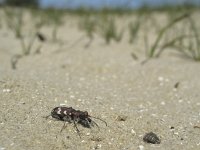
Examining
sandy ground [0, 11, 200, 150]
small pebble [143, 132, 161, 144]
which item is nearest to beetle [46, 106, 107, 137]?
sandy ground [0, 11, 200, 150]

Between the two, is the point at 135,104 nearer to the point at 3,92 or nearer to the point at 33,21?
the point at 3,92

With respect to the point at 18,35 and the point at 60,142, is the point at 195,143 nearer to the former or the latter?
the point at 60,142

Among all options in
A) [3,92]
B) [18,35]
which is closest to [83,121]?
[3,92]

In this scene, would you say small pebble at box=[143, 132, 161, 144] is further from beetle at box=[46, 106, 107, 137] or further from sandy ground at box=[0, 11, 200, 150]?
beetle at box=[46, 106, 107, 137]

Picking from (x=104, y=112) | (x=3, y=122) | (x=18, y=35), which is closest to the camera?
(x=3, y=122)

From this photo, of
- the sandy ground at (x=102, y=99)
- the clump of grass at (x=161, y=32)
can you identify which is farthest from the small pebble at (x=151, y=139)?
the clump of grass at (x=161, y=32)

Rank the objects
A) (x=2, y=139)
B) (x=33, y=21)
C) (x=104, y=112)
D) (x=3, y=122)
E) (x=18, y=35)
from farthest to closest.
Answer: (x=33, y=21) → (x=18, y=35) → (x=104, y=112) → (x=3, y=122) → (x=2, y=139)

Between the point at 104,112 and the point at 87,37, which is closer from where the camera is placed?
the point at 104,112

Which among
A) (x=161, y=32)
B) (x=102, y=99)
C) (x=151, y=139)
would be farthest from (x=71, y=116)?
(x=161, y=32)
